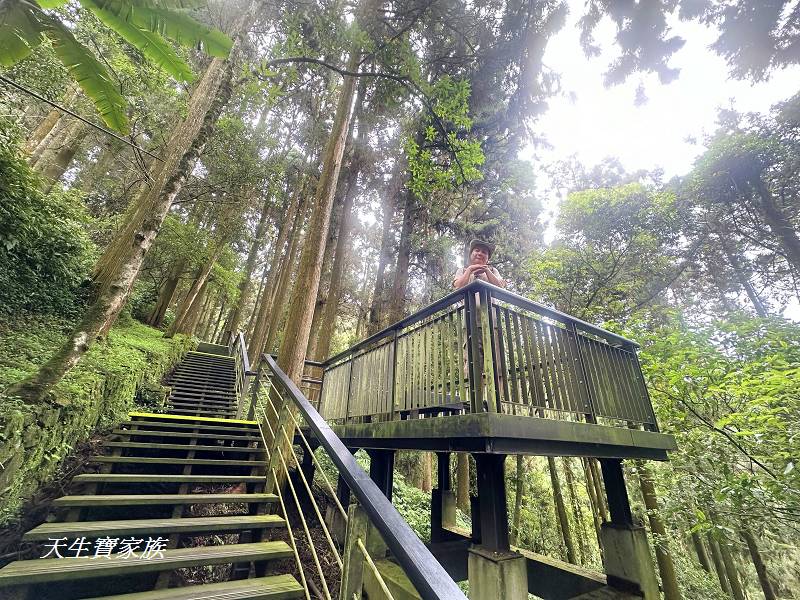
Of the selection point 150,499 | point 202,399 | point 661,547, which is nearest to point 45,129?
point 202,399

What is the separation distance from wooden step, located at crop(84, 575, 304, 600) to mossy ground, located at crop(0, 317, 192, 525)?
150 cm

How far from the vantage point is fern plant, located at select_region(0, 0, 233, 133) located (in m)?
2.07

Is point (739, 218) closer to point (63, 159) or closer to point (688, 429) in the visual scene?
point (688, 429)

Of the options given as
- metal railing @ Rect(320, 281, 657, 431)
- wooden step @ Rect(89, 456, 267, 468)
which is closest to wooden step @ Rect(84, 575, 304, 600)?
wooden step @ Rect(89, 456, 267, 468)

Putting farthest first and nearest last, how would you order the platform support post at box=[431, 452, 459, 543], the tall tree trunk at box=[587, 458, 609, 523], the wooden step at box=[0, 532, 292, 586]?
the tall tree trunk at box=[587, 458, 609, 523]
the platform support post at box=[431, 452, 459, 543]
the wooden step at box=[0, 532, 292, 586]

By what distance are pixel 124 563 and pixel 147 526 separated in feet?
1.24

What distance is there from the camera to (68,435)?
3.14 meters

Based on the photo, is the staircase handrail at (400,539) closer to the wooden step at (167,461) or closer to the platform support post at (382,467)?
the wooden step at (167,461)

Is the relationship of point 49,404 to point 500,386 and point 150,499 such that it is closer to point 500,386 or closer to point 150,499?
point 150,499

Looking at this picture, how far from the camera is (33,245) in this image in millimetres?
5027

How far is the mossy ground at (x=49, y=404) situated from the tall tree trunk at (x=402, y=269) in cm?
629

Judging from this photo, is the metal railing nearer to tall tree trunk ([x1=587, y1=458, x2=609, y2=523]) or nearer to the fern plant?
the fern plant

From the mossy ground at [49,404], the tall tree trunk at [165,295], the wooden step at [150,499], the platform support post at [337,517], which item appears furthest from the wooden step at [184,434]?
the tall tree trunk at [165,295]

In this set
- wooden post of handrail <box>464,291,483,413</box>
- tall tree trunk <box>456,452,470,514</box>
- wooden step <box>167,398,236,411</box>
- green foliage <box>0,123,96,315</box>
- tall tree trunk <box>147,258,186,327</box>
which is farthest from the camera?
tall tree trunk <box>147,258,186,327</box>
